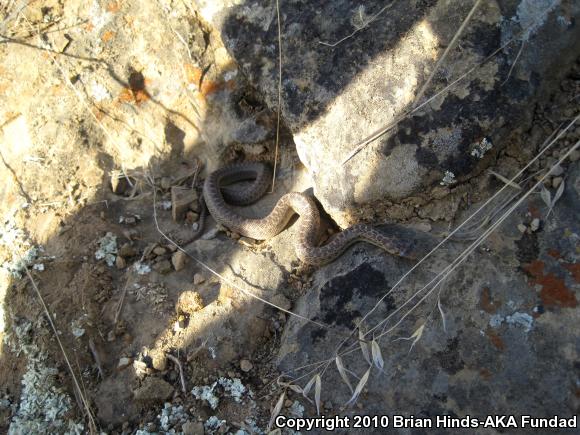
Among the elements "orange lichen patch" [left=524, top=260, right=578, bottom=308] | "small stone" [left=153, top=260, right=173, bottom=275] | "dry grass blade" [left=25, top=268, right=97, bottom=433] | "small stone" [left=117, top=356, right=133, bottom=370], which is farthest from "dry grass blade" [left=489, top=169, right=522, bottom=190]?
"dry grass blade" [left=25, top=268, right=97, bottom=433]

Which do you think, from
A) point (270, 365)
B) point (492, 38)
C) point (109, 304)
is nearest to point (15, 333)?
point (109, 304)

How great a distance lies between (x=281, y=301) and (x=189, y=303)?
0.79 meters

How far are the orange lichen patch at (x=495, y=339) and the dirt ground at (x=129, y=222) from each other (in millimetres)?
975

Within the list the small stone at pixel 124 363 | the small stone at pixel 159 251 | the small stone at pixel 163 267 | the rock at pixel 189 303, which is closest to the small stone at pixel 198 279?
the rock at pixel 189 303

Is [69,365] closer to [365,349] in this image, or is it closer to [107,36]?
[365,349]

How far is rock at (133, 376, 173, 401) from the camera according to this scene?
144 inches

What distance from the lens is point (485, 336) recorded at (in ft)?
10.8

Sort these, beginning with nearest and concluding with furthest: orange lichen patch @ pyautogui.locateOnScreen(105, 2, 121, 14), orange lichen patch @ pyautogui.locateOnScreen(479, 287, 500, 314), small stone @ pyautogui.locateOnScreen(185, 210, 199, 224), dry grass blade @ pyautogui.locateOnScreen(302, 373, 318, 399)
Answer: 1. dry grass blade @ pyautogui.locateOnScreen(302, 373, 318, 399)
2. orange lichen patch @ pyautogui.locateOnScreen(479, 287, 500, 314)
3. small stone @ pyautogui.locateOnScreen(185, 210, 199, 224)
4. orange lichen patch @ pyautogui.locateOnScreen(105, 2, 121, 14)

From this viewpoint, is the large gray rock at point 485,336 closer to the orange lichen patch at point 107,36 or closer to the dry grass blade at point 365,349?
the dry grass blade at point 365,349

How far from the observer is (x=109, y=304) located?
420cm

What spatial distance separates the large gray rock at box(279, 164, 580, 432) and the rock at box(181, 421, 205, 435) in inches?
29.5

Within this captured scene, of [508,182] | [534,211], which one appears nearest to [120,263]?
[508,182]

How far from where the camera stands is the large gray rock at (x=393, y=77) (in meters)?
3.63

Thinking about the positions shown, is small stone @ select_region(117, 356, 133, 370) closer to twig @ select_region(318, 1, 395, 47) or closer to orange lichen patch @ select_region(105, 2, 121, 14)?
twig @ select_region(318, 1, 395, 47)
